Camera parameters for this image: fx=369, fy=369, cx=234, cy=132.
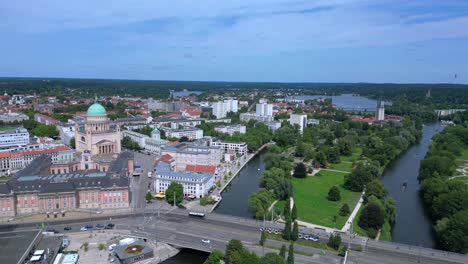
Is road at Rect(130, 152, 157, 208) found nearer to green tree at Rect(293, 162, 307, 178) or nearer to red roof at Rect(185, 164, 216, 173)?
red roof at Rect(185, 164, 216, 173)

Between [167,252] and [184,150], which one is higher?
[184,150]

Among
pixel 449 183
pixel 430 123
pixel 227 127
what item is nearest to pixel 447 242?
pixel 449 183

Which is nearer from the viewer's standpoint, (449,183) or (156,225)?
(156,225)

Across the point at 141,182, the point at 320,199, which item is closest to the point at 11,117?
the point at 141,182

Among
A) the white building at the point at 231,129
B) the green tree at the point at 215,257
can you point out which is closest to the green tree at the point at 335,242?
the green tree at the point at 215,257

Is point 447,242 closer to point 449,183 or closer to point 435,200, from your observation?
point 435,200

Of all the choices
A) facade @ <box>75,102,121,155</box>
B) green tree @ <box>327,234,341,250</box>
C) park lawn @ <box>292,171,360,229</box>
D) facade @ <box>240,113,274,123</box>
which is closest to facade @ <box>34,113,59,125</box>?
facade @ <box>75,102,121,155</box>

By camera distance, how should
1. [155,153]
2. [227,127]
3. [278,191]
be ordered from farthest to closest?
[227,127], [155,153], [278,191]
